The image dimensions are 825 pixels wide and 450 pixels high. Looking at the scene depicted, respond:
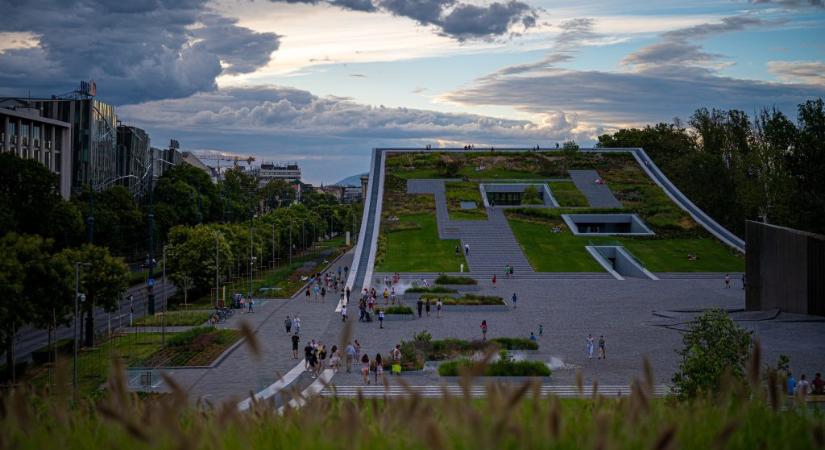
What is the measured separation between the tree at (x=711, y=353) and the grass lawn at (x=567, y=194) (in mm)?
47945

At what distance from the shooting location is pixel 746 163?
69812mm

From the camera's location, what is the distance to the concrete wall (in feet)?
94.1

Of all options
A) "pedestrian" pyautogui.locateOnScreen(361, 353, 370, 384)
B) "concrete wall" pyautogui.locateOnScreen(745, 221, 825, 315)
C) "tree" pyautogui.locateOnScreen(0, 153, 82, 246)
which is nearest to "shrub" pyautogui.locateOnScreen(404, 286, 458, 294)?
"concrete wall" pyautogui.locateOnScreen(745, 221, 825, 315)

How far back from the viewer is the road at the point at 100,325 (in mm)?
29789

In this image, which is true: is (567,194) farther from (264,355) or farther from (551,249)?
(264,355)

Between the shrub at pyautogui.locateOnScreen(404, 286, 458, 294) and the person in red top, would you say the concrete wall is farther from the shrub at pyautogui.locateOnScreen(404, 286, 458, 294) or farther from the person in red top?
the shrub at pyautogui.locateOnScreen(404, 286, 458, 294)

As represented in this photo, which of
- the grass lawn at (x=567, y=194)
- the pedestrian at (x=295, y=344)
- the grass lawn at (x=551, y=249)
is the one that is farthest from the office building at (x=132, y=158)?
the pedestrian at (x=295, y=344)

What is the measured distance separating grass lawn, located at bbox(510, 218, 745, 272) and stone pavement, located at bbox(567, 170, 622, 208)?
8.61 m

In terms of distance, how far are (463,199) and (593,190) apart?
1160 centimetres

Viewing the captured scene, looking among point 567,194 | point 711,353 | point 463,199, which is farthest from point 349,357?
point 567,194

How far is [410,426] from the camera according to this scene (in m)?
4.61

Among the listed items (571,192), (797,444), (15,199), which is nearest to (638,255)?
(571,192)

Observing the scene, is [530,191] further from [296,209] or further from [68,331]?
[68,331]

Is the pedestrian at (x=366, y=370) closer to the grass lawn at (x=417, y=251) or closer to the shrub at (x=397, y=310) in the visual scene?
the shrub at (x=397, y=310)
